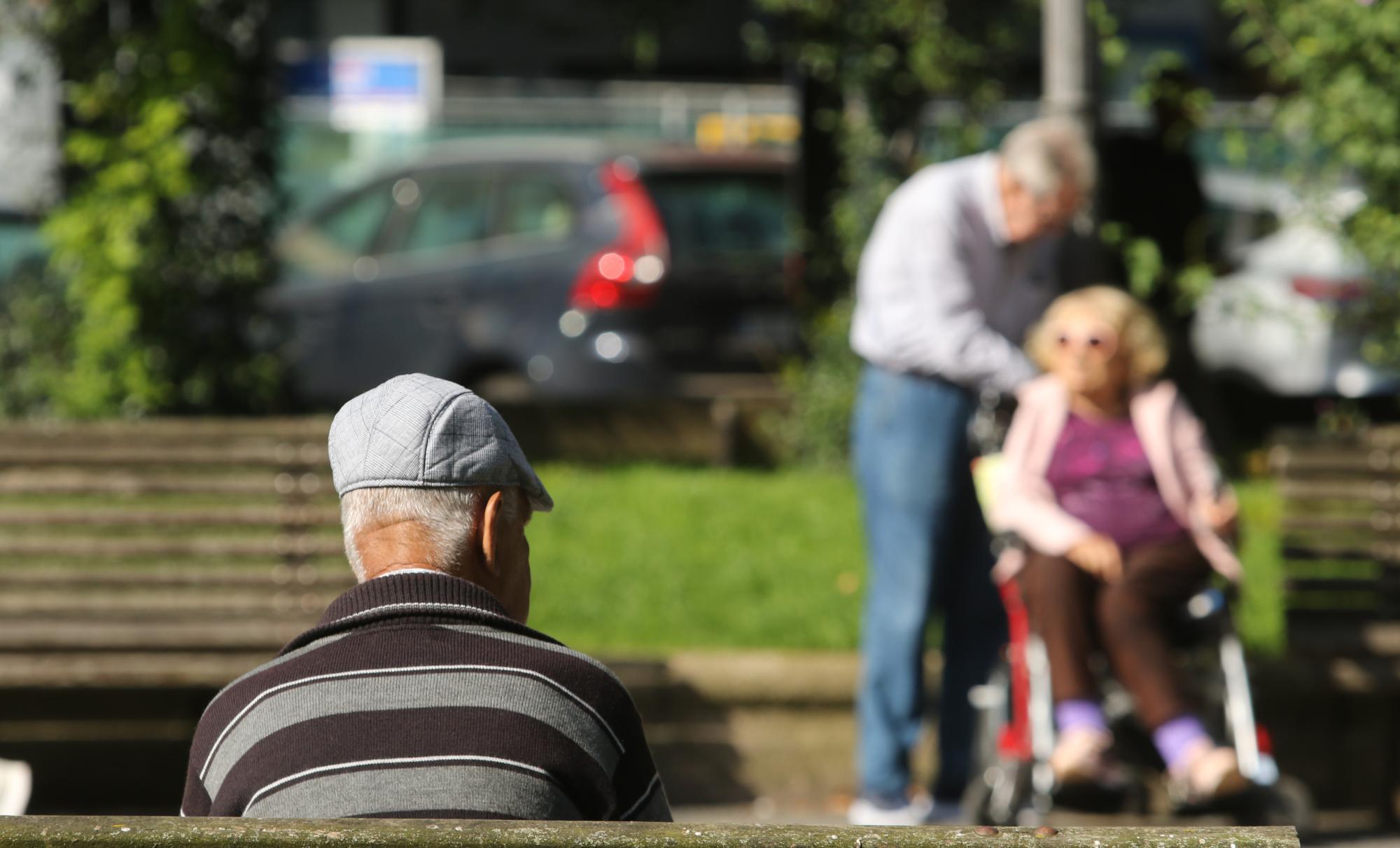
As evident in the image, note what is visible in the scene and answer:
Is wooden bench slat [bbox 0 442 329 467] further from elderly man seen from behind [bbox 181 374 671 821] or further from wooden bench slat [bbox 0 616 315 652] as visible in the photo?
elderly man seen from behind [bbox 181 374 671 821]

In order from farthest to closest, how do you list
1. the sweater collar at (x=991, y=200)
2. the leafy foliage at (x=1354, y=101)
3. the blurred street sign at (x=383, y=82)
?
the blurred street sign at (x=383, y=82) < the leafy foliage at (x=1354, y=101) < the sweater collar at (x=991, y=200)

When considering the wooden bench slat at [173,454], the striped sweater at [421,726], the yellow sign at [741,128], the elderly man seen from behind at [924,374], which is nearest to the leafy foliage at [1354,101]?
the elderly man seen from behind at [924,374]

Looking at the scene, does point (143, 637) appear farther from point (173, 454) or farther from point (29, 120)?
point (29, 120)

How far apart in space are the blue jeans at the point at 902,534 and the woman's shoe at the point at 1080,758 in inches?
22.1

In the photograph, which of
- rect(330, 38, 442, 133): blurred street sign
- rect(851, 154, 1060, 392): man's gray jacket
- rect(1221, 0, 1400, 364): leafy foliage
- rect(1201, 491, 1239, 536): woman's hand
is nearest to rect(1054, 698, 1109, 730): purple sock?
rect(1201, 491, 1239, 536): woman's hand

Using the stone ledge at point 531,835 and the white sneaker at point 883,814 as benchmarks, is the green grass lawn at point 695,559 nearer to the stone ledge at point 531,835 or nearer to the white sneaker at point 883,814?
the white sneaker at point 883,814

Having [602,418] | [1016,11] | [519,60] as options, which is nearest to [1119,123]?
[1016,11]

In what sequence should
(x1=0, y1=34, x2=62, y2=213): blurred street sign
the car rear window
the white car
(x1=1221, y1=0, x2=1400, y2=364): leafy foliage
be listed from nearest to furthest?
(x1=1221, y1=0, x2=1400, y2=364): leafy foliage < (x1=0, y1=34, x2=62, y2=213): blurred street sign < the white car < the car rear window

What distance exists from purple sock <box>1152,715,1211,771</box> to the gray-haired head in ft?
9.40

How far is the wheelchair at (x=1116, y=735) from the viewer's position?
5008 mm

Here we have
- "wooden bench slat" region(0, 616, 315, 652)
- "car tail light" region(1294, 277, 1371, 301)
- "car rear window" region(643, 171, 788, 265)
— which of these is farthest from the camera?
"car rear window" region(643, 171, 788, 265)

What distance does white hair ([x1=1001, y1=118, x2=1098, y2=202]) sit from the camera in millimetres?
5254

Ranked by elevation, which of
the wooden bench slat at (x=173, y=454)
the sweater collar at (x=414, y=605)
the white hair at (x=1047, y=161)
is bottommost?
the wooden bench slat at (x=173, y=454)

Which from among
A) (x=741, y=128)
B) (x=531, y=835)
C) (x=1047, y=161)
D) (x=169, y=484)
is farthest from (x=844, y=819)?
(x=741, y=128)
